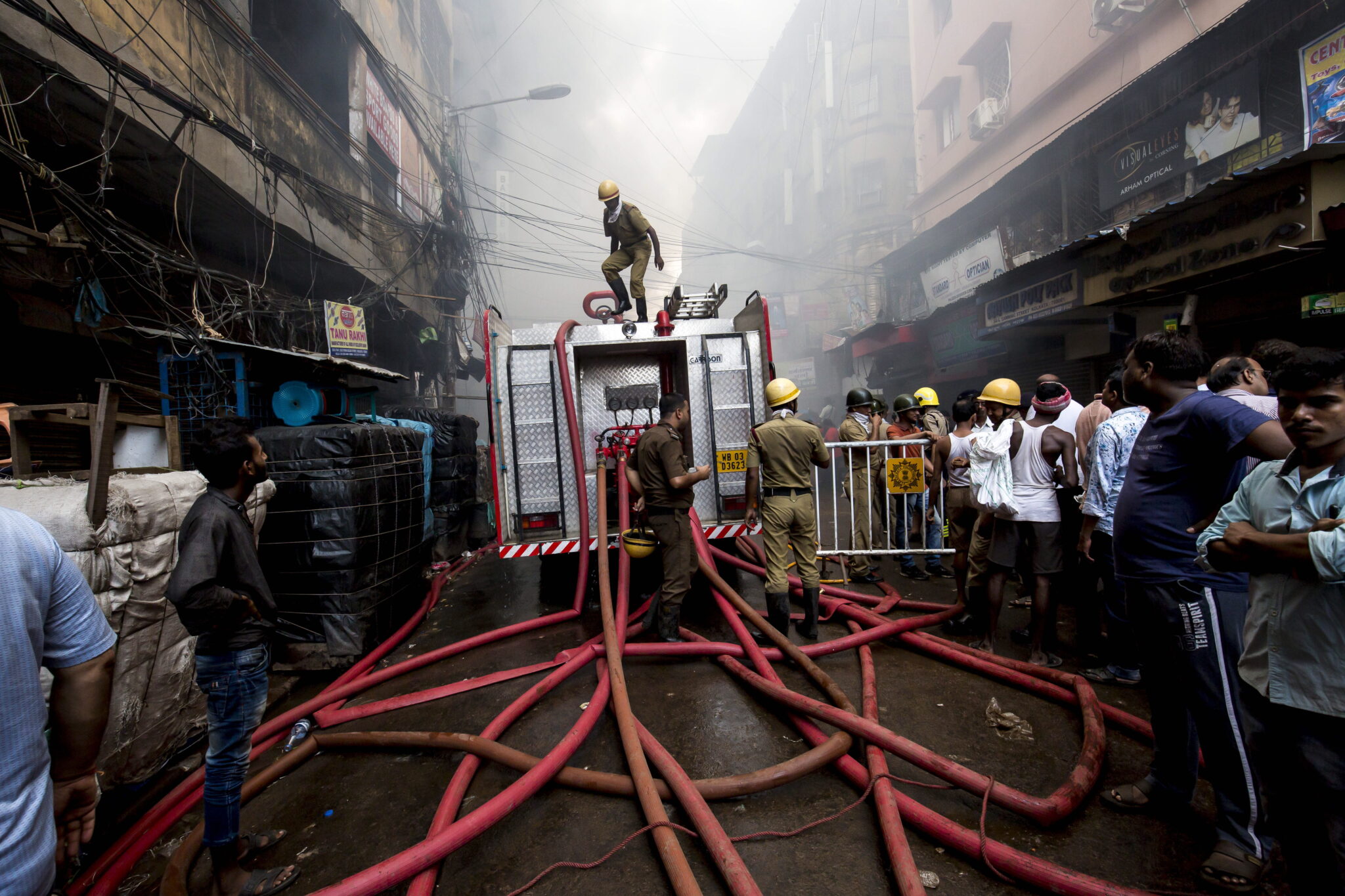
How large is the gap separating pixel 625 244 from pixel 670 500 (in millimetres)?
3871

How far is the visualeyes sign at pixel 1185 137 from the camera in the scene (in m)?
8.66

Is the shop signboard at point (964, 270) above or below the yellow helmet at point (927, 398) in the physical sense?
above

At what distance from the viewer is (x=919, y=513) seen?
677 cm

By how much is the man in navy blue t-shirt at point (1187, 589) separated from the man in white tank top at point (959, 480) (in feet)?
7.13

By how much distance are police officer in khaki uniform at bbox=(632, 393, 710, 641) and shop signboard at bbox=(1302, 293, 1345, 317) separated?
23.2 ft

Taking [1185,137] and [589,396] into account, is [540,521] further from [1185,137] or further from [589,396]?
[1185,137]

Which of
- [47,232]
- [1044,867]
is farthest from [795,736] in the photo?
[47,232]

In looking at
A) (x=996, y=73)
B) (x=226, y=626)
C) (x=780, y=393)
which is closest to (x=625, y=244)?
(x=780, y=393)

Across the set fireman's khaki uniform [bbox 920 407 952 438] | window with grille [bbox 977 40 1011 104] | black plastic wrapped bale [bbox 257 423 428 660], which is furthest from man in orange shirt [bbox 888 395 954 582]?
window with grille [bbox 977 40 1011 104]

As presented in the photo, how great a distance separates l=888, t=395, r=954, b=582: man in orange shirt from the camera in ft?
20.1

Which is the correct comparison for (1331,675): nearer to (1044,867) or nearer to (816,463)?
(1044,867)

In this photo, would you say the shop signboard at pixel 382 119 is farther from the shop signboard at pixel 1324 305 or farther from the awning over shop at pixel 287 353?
the shop signboard at pixel 1324 305

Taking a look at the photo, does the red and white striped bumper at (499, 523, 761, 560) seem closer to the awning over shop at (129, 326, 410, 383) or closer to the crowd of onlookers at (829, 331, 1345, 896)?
the crowd of onlookers at (829, 331, 1345, 896)

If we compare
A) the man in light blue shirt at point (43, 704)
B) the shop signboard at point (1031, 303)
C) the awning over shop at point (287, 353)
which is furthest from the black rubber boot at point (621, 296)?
the shop signboard at point (1031, 303)
